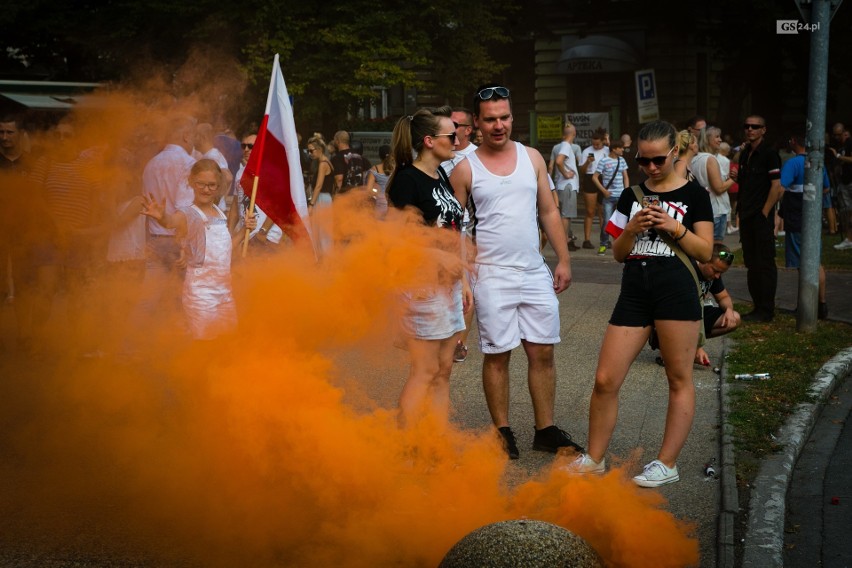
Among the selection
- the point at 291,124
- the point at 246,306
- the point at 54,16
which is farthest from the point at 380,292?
the point at 54,16

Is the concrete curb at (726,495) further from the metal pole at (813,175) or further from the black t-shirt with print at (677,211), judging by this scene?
the metal pole at (813,175)

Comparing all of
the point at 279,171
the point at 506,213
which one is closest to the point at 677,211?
the point at 506,213

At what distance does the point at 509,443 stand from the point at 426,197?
1447 mm

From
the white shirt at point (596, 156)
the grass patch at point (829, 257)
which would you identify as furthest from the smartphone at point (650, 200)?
the white shirt at point (596, 156)

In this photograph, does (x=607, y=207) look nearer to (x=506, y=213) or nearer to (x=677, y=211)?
(x=506, y=213)

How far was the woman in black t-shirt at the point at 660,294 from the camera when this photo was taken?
16.7 ft

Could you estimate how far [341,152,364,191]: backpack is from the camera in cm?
1568

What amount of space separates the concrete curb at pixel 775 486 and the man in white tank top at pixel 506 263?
1.04m

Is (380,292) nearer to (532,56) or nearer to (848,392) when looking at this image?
(848,392)

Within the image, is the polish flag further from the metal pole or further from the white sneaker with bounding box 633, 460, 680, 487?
the metal pole

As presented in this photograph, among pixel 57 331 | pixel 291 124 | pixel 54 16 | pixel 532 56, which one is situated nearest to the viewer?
pixel 291 124

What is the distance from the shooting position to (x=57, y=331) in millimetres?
8414

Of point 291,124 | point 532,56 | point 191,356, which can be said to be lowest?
point 191,356

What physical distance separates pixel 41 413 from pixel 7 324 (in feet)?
9.98
